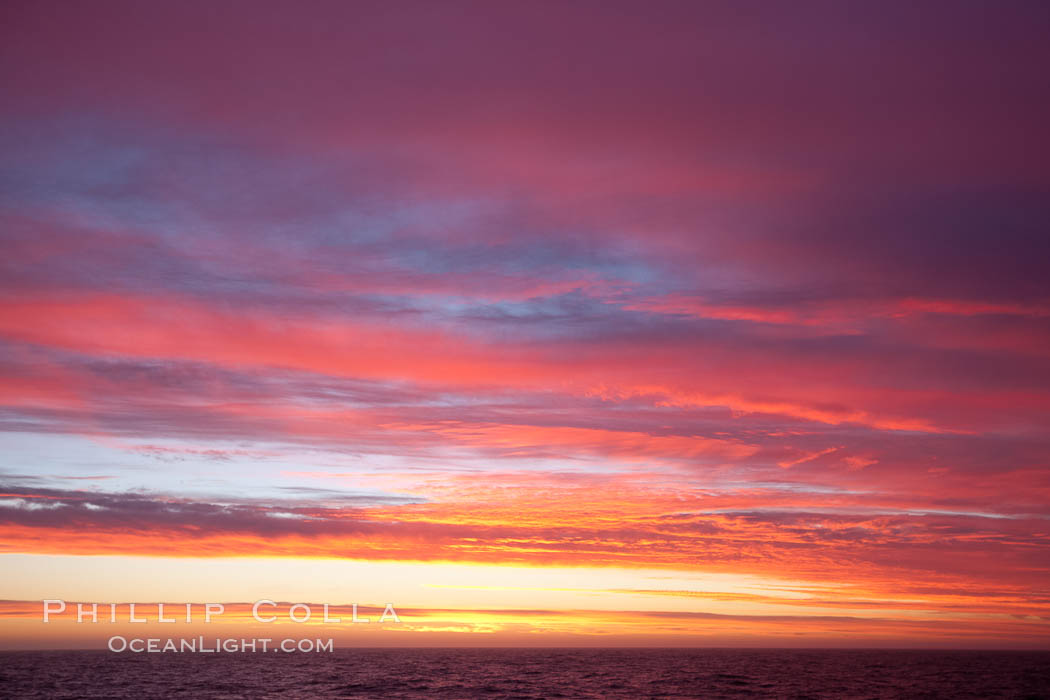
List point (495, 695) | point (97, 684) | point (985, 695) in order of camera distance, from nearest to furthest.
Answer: point (495, 695)
point (985, 695)
point (97, 684)

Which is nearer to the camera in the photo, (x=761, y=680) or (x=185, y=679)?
(x=185, y=679)

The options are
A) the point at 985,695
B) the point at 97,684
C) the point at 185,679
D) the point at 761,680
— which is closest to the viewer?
the point at 985,695

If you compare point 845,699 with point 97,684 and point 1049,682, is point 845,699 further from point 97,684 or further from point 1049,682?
point 97,684

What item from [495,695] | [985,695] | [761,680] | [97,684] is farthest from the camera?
[761,680]

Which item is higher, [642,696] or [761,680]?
[642,696]

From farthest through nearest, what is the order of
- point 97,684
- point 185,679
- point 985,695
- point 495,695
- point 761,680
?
point 761,680
point 185,679
point 97,684
point 985,695
point 495,695

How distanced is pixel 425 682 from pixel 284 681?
715 inches

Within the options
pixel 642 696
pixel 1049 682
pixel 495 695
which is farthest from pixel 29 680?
pixel 1049 682

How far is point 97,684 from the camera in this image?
92188mm

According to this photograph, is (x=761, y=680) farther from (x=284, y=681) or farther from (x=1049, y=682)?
(x=284, y=681)

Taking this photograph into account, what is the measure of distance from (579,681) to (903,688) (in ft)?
133

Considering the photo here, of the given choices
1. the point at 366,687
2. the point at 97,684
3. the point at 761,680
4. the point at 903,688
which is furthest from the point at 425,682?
the point at 903,688

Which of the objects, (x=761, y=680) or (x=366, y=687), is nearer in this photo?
(x=366, y=687)

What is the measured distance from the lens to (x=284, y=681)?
9606 cm
